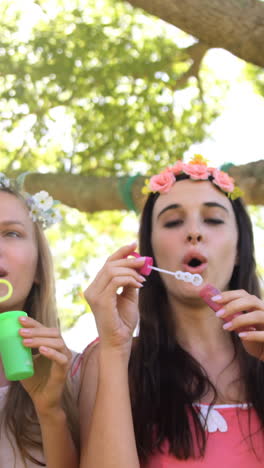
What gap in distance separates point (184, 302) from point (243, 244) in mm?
430

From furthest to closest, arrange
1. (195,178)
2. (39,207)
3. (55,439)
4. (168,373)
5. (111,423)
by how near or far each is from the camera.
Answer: (39,207), (195,178), (168,373), (55,439), (111,423)

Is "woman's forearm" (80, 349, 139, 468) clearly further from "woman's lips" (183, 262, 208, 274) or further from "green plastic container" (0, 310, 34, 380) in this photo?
"woman's lips" (183, 262, 208, 274)

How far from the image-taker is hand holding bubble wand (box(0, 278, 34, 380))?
7.02 feet

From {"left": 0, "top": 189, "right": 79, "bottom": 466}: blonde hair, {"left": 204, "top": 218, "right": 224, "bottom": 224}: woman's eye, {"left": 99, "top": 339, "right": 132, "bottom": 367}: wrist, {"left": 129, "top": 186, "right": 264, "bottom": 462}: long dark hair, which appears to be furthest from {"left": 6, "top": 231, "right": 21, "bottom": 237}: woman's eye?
{"left": 204, "top": 218, "right": 224, "bottom": 224}: woman's eye

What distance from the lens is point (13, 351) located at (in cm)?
218

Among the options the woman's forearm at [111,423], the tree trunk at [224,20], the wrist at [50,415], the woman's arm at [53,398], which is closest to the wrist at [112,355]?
the woman's forearm at [111,423]

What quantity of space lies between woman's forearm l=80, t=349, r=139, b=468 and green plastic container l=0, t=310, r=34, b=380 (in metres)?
0.33

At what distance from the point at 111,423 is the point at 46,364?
346 millimetres

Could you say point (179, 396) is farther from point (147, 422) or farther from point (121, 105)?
point (121, 105)

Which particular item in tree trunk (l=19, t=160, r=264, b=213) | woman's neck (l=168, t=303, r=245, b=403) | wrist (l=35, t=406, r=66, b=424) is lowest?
wrist (l=35, t=406, r=66, b=424)

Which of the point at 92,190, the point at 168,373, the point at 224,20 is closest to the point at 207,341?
the point at 168,373

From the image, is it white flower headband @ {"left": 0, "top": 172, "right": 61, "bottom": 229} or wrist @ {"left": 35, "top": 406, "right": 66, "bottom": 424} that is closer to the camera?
wrist @ {"left": 35, "top": 406, "right": 66, "bottom": 424}

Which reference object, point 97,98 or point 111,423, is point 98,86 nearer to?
A: point 97,98

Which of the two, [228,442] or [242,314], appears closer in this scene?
[242,314]
